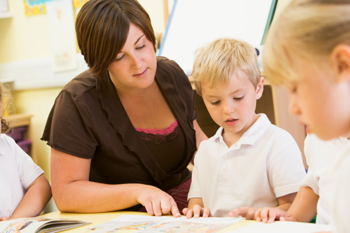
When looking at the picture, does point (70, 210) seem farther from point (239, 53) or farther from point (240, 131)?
point (239, 53)

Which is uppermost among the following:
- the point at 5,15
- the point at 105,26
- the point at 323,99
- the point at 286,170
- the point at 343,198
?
the point at 5,15

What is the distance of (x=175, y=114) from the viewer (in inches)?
56.3

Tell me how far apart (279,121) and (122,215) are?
712mm

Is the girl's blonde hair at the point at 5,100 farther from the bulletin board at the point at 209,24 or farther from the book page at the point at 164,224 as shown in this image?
the bulletin board at the point at 209,24

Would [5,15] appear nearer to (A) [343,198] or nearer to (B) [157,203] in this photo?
(B) [157,203]

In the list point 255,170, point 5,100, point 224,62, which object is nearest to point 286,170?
point 255,170

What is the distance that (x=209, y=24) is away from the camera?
1999mm

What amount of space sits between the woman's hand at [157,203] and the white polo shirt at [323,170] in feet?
1.02

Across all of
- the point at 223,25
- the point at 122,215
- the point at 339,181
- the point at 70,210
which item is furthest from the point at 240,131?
the point at 223,25

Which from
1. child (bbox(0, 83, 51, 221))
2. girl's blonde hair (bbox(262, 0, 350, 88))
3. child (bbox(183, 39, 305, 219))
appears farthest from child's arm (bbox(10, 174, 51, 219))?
girl's blonde hair (bbox(262, 0, 350, 88))

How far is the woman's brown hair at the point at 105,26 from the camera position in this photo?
1192 millimetres

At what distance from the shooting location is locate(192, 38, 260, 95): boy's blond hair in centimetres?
110

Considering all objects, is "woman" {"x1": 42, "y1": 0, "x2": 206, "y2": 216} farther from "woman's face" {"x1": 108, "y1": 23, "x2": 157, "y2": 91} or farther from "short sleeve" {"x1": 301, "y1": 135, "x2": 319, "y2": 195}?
"short sleeve" {"x1": 301, "y1": 135, "x2": 319, "y2": 195}

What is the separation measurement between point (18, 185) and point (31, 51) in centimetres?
220
